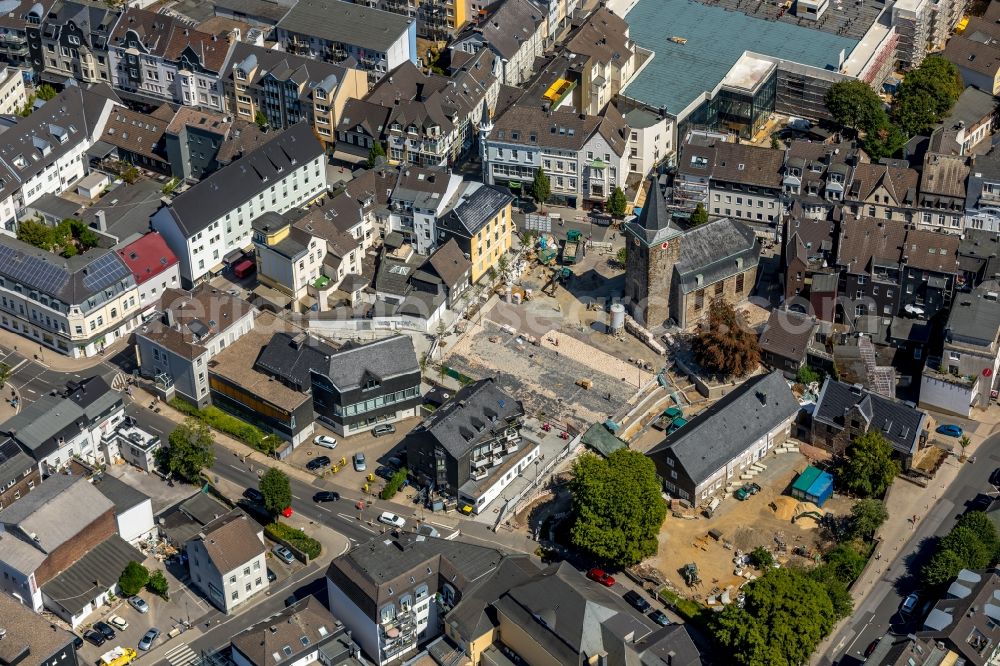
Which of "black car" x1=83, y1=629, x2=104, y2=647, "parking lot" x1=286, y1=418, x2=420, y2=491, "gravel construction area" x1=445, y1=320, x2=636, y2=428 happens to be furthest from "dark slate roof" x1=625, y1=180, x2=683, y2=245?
"black car" x1=83, y1=629, x2=104, y2=647

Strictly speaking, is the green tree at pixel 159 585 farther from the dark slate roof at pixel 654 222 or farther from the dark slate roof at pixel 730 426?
the dark slate roof at pixel 654 222

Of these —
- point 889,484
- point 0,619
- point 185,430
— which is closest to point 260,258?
point 185,430

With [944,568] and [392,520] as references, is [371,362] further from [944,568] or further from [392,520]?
[944,568]

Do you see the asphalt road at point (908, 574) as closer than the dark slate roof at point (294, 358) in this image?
Yes

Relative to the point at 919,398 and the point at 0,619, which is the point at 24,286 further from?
the point at 919,398

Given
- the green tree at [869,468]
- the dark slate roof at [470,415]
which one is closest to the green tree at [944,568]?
the green tree at [869,468]

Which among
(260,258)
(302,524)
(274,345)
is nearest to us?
(302,524)

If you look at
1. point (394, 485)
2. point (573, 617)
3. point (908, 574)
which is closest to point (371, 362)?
point (394, 485)
